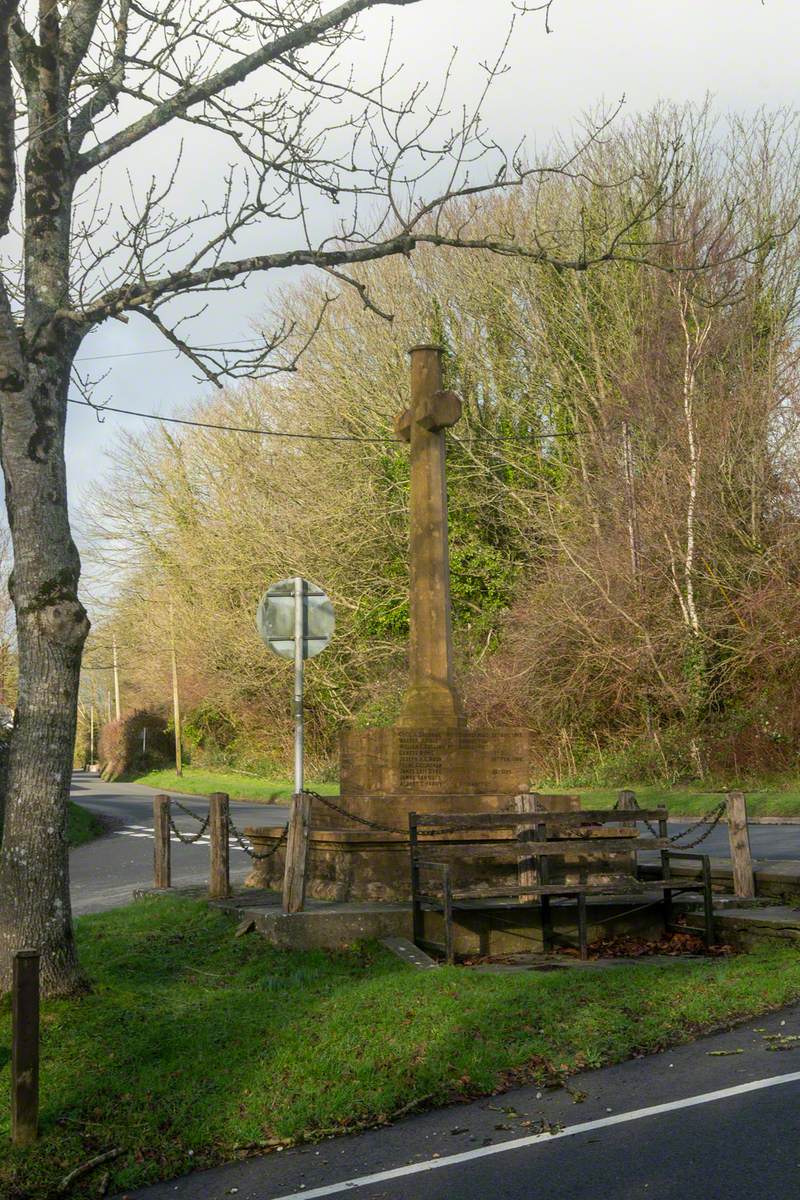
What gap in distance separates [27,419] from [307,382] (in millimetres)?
25973

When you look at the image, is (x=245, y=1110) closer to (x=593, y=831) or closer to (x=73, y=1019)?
(x=73, y=1019)

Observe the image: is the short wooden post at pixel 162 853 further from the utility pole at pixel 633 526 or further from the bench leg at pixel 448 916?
the utility pole at pixel 633 526

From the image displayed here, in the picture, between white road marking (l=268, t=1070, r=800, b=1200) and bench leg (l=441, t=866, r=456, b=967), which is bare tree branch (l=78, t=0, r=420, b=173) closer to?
bench leg (l=441, t=866, r=456, b=967)

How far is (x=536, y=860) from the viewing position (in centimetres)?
1079

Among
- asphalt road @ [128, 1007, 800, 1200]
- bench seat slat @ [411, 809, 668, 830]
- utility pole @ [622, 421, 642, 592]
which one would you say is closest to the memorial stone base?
bench seat slat @ [411, 809, 668, 830]

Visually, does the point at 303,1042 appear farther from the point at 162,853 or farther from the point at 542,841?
the point at 162,853

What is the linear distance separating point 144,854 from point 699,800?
9.80m

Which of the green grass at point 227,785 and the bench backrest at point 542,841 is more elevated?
the green grass at point 227,785

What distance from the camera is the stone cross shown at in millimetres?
12969

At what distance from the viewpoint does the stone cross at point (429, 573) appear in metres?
13.0

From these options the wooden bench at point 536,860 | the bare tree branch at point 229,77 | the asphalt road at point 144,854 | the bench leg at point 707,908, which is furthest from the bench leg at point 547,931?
the bare tree branch at point 229,77

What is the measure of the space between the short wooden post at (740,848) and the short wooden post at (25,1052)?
282 inches

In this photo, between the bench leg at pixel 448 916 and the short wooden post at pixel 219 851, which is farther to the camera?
the short wooden post at pixel 219 851

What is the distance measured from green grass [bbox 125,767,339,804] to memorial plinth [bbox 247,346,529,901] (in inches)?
573
